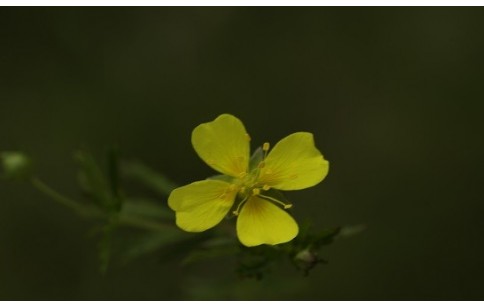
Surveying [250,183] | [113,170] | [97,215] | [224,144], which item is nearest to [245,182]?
[250,183]

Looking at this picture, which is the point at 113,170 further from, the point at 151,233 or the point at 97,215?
the point at 151,233

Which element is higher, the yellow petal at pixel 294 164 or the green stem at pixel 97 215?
the green stem at pixel 97 215

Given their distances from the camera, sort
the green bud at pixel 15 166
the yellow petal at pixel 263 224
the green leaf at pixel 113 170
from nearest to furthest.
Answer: the yellow petal at pixel 263 224 → the green bud at pixel 15 166 → the green leaf at pixel 113 170

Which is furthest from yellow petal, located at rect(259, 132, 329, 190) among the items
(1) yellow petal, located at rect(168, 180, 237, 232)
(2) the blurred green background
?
(2) the blurred green background

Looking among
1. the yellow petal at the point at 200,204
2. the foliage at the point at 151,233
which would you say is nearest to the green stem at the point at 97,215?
the foliage at the point at 151,233

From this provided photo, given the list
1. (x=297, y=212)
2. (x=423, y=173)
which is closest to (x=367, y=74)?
(x=423, y=173)

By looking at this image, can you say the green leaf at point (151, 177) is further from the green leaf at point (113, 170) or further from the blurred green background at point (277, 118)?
the blurred green background at point (277, 118)

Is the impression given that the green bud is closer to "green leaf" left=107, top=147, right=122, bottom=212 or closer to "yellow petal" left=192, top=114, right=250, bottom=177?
"green leaf" left=107, top=147, right=122, bottom=212
